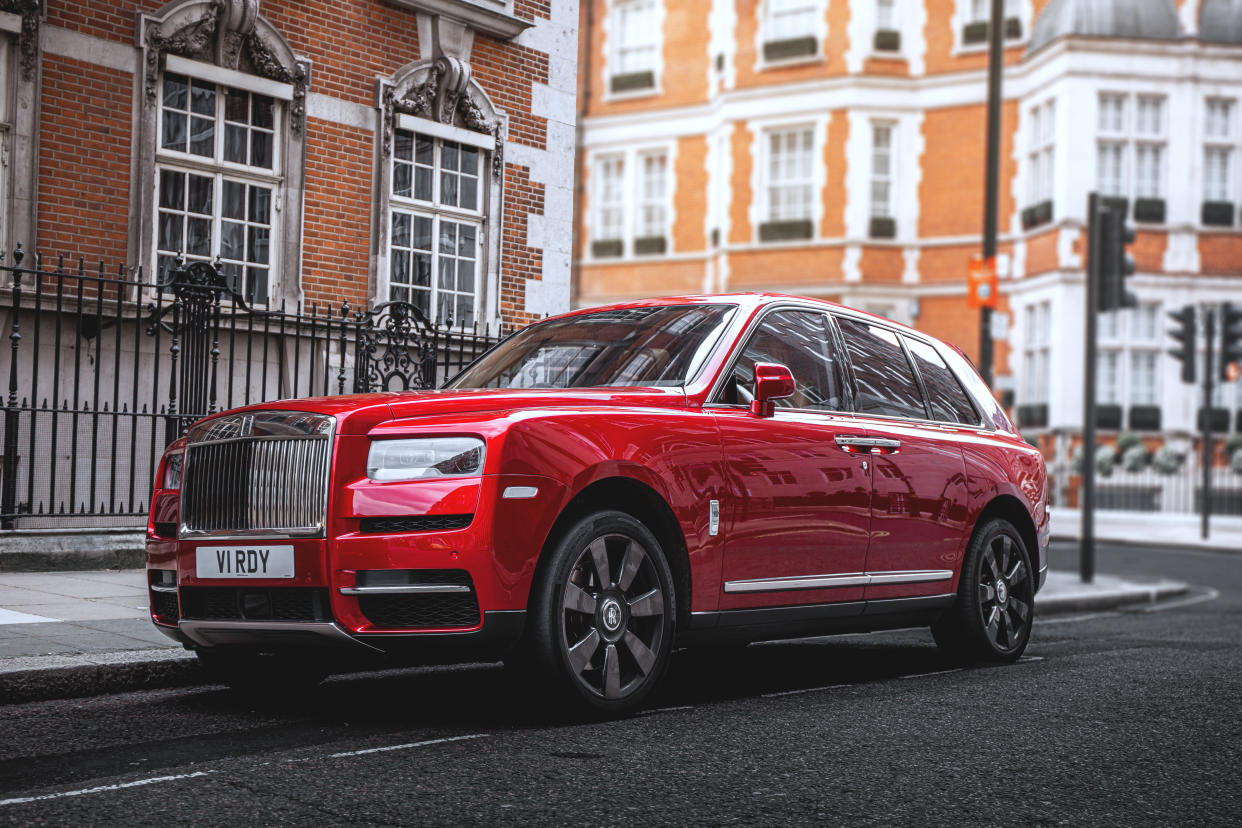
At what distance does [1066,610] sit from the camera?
43.1 feet

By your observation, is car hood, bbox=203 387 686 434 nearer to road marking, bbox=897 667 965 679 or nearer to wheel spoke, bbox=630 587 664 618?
wheel spoke, bbox=630 587 664 618

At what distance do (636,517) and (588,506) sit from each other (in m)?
0.29

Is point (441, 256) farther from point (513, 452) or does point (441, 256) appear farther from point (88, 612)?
point (513, 452)

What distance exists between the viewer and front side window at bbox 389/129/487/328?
14.2m

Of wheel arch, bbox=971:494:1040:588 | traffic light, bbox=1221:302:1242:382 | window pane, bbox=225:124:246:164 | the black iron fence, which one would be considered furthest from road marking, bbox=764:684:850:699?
traffic light, bbox=1221:302:1242:382

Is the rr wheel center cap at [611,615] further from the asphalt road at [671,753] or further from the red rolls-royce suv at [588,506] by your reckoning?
the asphalt road at [671,753]

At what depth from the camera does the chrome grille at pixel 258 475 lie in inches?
221

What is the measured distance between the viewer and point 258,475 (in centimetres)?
582

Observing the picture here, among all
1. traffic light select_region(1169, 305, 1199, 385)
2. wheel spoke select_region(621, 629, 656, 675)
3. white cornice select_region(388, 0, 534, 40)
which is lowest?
wheel spoke select_region(621, 629, 656, 675)

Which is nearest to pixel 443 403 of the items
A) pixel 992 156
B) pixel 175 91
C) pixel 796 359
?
pixel 796 359

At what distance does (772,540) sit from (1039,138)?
2826 cm

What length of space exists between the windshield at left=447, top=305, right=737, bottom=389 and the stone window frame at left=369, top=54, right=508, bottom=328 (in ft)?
22.3

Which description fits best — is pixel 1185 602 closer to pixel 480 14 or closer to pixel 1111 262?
pixel 1111 262

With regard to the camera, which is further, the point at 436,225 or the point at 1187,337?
the point at 1187,337
